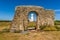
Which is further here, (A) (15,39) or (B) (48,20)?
(B) (48,20)

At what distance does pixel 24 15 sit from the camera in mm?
22828

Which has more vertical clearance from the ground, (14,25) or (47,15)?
(47,15)

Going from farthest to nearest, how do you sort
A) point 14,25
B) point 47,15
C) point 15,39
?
point 47,15, point 14,25, point 15,39

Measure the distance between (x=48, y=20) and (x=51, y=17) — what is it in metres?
0.74

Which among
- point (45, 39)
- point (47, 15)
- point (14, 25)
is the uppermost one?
point (47, 15)

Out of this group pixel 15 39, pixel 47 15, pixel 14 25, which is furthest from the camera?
pixel 47 15

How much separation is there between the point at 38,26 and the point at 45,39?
741cm

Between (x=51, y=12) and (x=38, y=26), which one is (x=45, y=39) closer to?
(x=38, y=26)

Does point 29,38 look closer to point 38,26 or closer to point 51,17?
point 38,26

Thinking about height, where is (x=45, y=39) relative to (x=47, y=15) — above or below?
below

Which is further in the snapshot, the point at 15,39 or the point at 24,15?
the point at 24,15

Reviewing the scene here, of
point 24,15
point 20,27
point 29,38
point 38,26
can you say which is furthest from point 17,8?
point 29,38

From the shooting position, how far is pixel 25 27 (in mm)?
23281

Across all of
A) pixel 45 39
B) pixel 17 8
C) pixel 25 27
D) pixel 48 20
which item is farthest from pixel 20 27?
pixel 45 39
